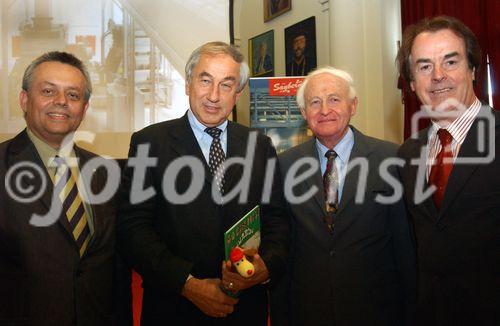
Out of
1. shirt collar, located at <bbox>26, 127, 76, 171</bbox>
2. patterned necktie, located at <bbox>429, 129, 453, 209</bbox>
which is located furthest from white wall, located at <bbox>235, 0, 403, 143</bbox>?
shirt collar, located at <bbox>26, 127, 76, 171</bbox>

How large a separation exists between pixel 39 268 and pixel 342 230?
125 centimetres

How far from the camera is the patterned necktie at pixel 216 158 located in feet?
6.15

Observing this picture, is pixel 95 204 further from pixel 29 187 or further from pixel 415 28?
pixel 415 28

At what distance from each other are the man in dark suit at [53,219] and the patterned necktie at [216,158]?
19.7 inches

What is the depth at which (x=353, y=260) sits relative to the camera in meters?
2.01

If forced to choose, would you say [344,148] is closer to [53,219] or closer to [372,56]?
[53,219]

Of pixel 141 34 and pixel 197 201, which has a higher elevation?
pixel 141 34

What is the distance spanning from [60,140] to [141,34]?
268 cm

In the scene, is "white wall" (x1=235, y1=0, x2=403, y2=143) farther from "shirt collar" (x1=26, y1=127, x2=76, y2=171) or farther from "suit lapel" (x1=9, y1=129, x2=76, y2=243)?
"suit lapel" (x1=9, y1=129, x2=76, y2=243)

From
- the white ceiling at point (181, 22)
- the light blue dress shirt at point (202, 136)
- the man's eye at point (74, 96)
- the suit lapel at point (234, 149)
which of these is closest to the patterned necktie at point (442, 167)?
the suit lapel at point (234, 149)

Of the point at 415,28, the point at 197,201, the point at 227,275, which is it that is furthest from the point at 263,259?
the point at 415,28

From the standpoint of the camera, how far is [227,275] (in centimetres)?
163

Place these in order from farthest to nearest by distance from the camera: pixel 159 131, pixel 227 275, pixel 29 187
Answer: pixel 159 131 → pixel 29 187 → pixel 227 275

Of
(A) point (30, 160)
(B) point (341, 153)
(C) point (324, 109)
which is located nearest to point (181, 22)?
(C) point (324, 109)
